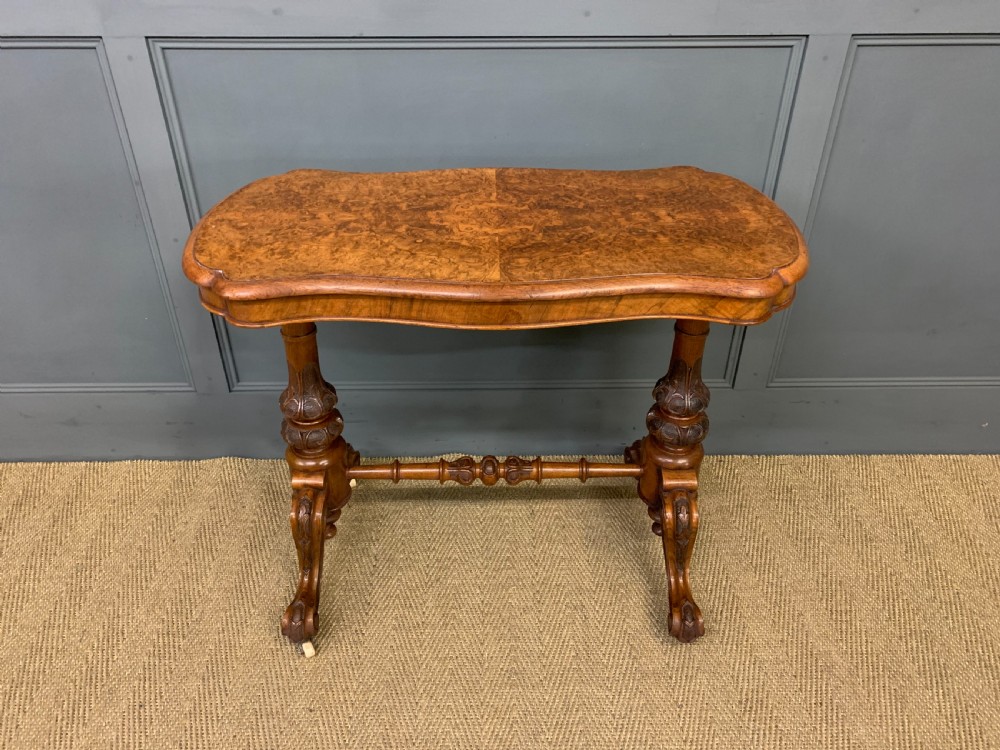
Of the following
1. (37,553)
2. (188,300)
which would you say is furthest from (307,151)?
(37,553)

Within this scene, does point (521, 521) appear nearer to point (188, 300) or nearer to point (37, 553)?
point (188, 300)

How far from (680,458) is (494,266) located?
27.4 inches

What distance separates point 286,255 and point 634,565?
43.6 inches

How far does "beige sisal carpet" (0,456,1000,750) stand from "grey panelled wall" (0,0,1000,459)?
182 millimetres

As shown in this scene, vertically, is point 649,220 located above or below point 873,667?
above

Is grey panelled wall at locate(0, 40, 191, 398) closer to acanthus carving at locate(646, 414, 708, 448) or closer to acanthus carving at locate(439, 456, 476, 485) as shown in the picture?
acanthus carving at locate(439, 456, 476, 485)

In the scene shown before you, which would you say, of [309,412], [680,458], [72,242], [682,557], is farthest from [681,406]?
[72,242]

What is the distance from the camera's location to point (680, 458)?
1541mm

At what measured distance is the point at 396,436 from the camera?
6.64 ft

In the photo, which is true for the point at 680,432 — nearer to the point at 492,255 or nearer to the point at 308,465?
the point at 492,255

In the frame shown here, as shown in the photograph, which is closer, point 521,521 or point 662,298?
point 662,298

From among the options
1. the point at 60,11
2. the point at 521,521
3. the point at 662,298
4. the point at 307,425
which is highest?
the point at 60,11

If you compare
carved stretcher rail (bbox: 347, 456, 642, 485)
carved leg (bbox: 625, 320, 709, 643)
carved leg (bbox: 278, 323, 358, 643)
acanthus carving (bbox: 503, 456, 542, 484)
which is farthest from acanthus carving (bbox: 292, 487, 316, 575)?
carved leg (bbox: 625, 320, 709, 643)

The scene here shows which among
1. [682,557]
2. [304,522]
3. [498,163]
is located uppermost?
[498,163]
